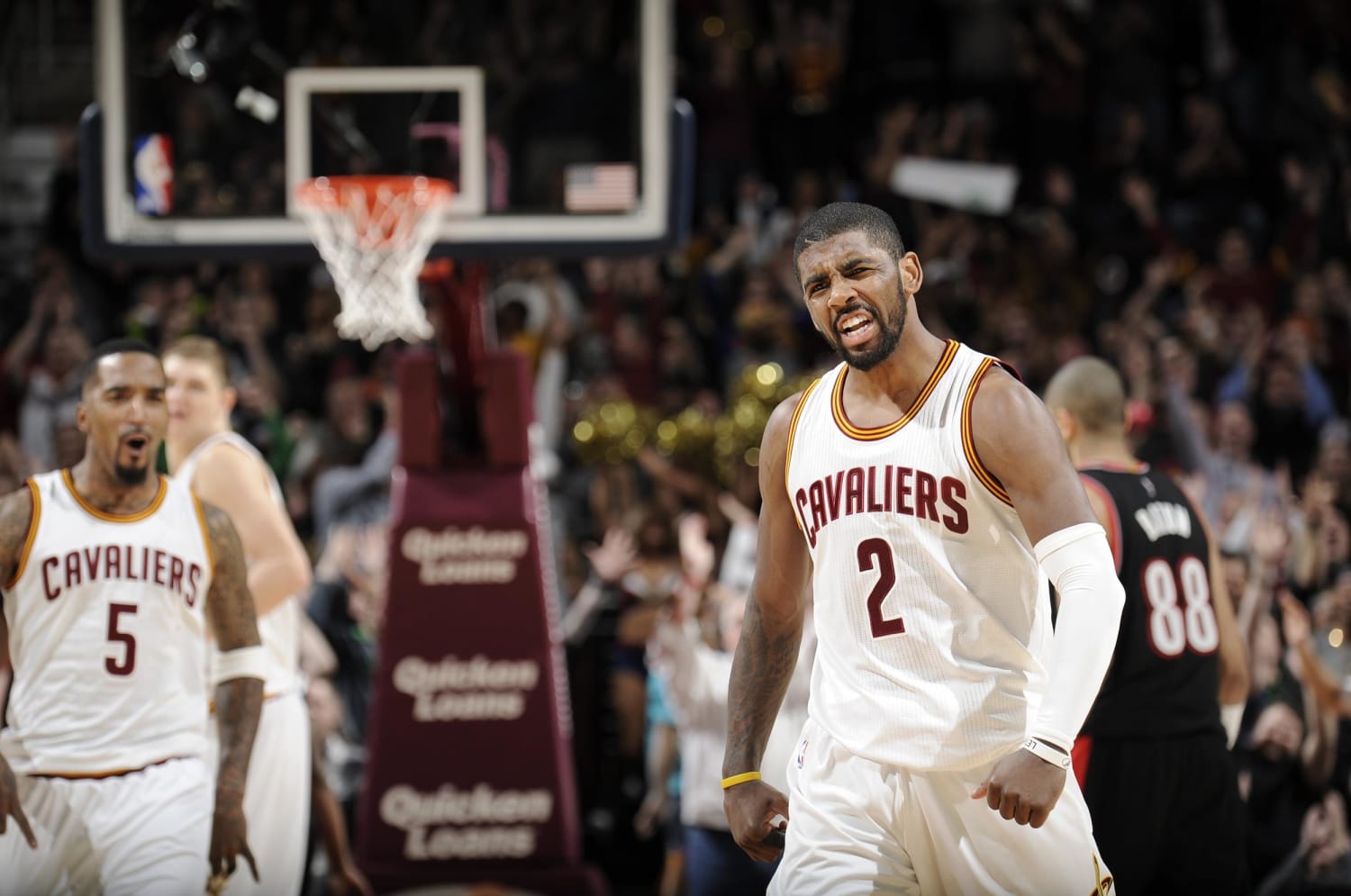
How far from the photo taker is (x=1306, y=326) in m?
10.6

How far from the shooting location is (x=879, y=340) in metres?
3.47

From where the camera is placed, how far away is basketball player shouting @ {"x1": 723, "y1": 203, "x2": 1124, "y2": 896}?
10.9 feet

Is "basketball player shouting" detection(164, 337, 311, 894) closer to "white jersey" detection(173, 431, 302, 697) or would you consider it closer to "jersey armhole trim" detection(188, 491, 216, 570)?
"white jersey" detection(173, 431, 302, 697)

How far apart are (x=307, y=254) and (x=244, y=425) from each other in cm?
322

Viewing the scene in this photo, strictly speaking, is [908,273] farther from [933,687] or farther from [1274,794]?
[1274,794]

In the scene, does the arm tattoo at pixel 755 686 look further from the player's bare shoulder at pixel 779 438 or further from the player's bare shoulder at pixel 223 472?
the player's bare shoulder at pixel 223 472

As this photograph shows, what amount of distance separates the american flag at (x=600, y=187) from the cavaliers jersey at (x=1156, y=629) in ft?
10.7

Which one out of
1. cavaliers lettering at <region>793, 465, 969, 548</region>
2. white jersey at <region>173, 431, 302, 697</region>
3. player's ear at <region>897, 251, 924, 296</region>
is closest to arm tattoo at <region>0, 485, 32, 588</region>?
white jersey at <region>173, 431, 302, 697</region>

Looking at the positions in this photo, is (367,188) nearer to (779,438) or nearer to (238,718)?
(238,718)

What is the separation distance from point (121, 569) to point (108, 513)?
0.17m

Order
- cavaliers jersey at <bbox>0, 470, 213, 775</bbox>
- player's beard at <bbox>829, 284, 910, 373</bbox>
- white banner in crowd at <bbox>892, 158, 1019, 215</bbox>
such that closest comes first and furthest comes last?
player's beard at <bbox>829, 284, 910, 373</bbox> → cavaliers jersey at <bbox>0, 470, 213, 775</bbox> → white banner in crowd at <bbox>892, 158, 1019, 215</bbox>

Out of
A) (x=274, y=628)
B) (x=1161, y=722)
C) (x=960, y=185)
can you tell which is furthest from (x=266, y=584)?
(x=960, y=185)

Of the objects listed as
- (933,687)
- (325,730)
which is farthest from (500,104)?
(933,687)

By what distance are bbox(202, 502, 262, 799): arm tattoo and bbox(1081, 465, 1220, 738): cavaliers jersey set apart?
236cm
